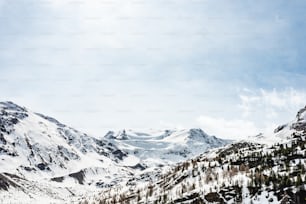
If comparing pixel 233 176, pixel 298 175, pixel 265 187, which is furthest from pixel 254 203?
pixel 233 176

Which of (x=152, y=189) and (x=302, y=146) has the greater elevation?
(x=302, y=146)

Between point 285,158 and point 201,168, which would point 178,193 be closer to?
point 201,168

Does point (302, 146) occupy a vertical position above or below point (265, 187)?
above

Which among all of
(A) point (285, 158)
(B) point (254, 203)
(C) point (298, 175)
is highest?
(A) point (285, 158)

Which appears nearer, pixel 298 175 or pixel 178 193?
pixel 298 175

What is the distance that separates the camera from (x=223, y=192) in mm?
79812

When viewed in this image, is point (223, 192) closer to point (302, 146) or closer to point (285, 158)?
point (285, 158)

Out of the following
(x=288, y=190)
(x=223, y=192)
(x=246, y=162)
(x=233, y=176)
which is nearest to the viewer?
(x=288, y=190)

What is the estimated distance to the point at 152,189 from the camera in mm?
117125

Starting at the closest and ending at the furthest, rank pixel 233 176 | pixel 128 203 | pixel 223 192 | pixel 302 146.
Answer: pixel 223 192 < pixel 233 176 < pixel 302 146 < pixel 128 203

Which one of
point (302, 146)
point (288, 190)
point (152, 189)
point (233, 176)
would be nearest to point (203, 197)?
point (233, 176)

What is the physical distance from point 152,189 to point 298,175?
168 feet

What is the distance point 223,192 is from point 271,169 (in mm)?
11806

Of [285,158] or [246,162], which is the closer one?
[285,158]
